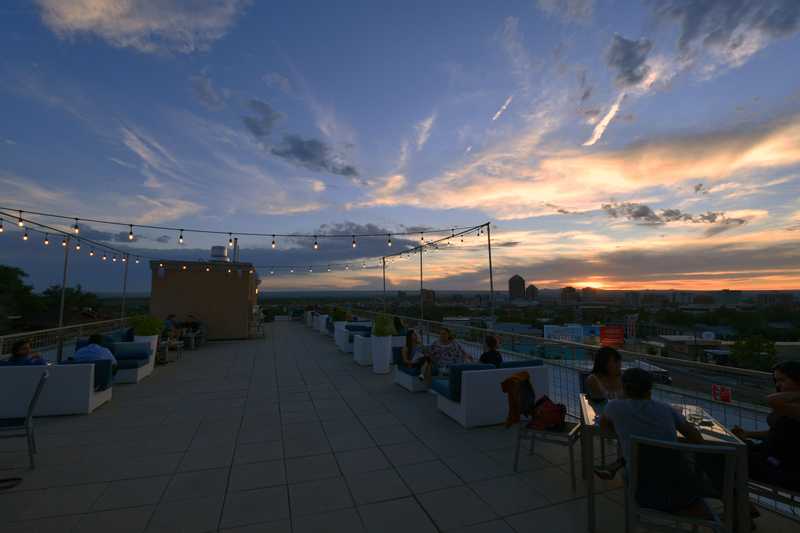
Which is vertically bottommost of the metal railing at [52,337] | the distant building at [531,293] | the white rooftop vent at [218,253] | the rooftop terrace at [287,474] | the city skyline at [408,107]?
the rooftop terrace at [287,474]

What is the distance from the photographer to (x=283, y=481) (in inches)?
106

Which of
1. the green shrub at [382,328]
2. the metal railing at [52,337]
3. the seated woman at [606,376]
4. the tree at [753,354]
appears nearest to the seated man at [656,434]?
the seated woman at [606,376]

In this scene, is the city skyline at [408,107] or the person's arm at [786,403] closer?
the person's arm at [786,403]

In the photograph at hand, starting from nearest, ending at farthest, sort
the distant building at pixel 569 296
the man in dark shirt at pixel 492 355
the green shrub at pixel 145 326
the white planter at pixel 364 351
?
the man in dark shirt at pixel 492 355 < the white planter at pixel 364 351 < the green shrub at pixel 145 326 < the distant building at pixel 569 296

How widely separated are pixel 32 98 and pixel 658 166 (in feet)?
43.7

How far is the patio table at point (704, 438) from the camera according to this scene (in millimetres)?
1679

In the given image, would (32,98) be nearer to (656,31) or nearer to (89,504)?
(89,504)

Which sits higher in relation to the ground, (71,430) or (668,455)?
(668,455)

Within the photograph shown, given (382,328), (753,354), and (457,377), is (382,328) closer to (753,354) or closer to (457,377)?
(457,377)

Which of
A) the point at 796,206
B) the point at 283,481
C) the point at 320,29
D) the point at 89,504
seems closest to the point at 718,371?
the point at 283,481

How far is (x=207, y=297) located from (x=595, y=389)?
41.6ft

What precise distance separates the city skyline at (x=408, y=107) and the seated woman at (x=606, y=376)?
5.21m

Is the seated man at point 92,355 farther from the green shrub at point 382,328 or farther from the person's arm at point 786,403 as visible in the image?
the person's arm at point 786,403

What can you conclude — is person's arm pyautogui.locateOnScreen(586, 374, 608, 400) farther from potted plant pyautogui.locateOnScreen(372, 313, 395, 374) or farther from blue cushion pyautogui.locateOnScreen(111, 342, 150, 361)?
blue cushion pyautogui.locateOnScreen(111, 342, 150, 361)
